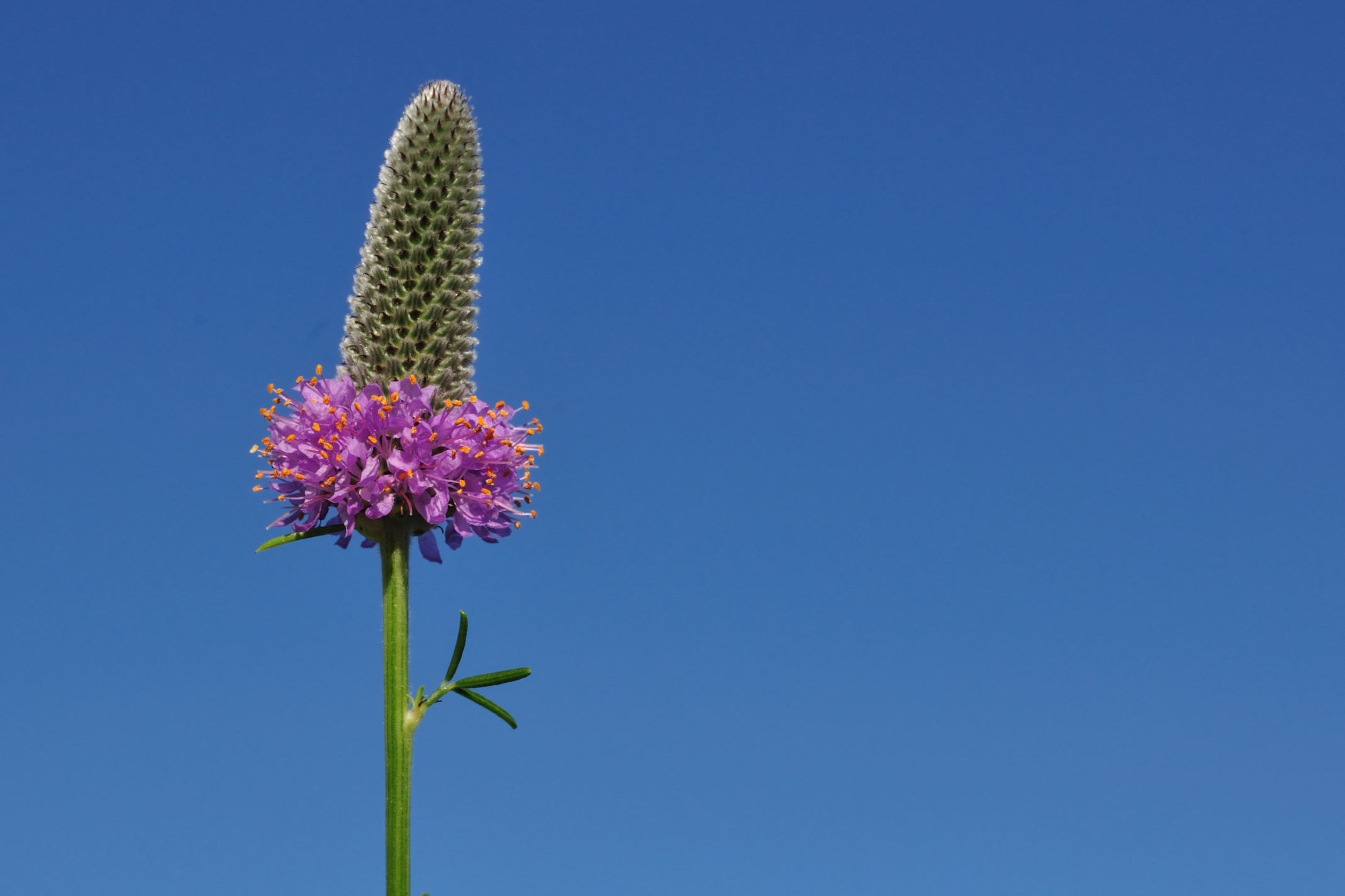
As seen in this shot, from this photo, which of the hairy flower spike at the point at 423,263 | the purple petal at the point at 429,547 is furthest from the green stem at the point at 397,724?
the hairy flower spike at the point at 423,263

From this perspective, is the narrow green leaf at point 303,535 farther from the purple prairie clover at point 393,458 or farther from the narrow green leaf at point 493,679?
the narrow green leaf at point 493,679

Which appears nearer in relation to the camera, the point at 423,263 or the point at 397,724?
the point at 397,724

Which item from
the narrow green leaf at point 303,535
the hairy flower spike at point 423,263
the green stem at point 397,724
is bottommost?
the green stem at point 397,724

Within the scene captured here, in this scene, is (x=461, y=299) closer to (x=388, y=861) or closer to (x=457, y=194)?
(x=457, y=194)

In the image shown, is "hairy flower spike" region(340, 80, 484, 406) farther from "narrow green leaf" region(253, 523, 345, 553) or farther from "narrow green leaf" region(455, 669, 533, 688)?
"narrow green leaf" region(455, 669, 533, 688)

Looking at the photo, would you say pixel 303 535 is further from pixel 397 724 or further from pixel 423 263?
pixel 423 263

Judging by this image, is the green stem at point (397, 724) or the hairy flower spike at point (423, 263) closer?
the green stem at point (397, 724)

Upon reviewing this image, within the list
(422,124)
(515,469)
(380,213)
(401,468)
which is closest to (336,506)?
(401,468)

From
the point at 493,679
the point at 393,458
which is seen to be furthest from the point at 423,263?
the point at 493,679
